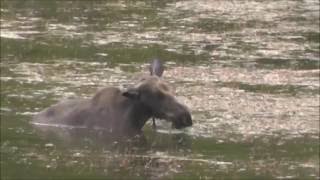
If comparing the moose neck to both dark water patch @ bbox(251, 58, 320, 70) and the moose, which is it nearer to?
the moose

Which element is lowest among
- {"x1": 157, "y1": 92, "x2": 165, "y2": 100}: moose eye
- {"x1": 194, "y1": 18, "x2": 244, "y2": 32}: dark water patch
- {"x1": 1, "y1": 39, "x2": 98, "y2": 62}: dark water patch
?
{"x1": 194, "y1": 18, "x2": 244, "y2": 32}: dark water patch

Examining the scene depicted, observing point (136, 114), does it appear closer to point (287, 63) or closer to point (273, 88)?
point (273, 88)

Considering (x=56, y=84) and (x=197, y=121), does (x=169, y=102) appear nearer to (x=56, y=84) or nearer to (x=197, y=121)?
(x=197, y=121)

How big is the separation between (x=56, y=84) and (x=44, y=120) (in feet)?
10.6

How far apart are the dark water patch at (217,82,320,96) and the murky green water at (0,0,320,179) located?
2 centimetres

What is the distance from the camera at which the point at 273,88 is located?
16906mm

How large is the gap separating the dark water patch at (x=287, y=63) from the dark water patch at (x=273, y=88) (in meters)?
2.05

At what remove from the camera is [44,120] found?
1385cm

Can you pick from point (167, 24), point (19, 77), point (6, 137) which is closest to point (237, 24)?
point (167, 24)

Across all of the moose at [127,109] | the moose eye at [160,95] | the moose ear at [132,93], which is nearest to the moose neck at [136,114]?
the moose at [127,109]

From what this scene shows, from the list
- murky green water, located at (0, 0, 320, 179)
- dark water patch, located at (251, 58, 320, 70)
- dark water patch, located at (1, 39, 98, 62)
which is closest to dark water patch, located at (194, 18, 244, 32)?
murky green water, located at (0, 0, 320, 179)

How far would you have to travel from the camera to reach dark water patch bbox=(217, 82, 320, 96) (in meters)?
16.5

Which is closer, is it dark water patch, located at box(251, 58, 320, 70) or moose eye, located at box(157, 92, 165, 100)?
moose eye, located at box(157, 92, 165, 100)

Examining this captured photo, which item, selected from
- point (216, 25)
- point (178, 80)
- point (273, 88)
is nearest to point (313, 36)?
point (216, 25)
